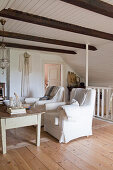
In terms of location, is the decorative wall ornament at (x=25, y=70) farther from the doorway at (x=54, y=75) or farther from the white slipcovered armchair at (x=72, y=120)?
the white slipcovered armchair at (x=72, y=120)

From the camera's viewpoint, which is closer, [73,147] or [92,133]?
[73,147]

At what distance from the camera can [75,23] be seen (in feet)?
10.4

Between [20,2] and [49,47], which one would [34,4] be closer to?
[20,2]

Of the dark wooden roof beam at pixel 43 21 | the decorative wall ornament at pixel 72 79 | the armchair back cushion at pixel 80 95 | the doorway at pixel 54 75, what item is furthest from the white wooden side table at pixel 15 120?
the decorative wall ornament at pixel 72 79

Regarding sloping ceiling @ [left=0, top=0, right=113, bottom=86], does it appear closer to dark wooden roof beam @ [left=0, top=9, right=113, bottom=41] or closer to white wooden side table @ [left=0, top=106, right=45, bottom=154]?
dark wooden roof beam @ [left=0, top=9, right=113, bottom=41]

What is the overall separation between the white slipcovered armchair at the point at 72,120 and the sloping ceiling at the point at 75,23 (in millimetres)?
1474

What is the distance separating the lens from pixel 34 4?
2.36 metres

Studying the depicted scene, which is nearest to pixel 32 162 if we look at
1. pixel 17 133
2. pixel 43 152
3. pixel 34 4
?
pixel 43 152

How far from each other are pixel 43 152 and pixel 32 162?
32 cm

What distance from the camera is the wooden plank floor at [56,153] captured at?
198 cm

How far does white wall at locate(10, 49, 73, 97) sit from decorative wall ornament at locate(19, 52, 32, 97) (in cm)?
12

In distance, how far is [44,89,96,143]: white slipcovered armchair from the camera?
2.65 meters

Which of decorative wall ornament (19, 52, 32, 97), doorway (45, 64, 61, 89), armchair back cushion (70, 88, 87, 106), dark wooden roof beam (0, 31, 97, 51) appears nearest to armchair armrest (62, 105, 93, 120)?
armchair back cushion (70, 88, 87, 106)

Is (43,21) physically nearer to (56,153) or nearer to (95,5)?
(95,5)
